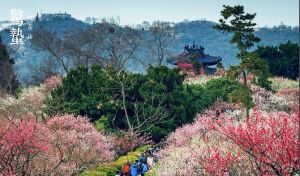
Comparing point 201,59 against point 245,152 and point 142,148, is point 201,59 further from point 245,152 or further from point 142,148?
point 245,152

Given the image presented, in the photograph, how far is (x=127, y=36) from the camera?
90875mm

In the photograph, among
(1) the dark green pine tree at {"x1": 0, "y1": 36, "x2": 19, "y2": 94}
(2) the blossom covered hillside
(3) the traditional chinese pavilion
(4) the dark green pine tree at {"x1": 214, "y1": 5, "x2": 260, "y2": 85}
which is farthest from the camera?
(3) the traditional chinese pavilion

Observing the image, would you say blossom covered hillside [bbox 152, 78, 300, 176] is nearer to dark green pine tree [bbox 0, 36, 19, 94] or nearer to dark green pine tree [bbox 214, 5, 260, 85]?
dark green pine tree [bbox 214, 5, 260, 85]

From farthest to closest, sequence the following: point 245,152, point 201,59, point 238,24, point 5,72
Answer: point 201,59
point 5,72
point 238,24
point 245,152

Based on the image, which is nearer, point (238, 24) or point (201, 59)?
point (238, 24)

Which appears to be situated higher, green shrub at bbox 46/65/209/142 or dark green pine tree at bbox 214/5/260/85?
dark green pine tree at bbox 214/5/260/85

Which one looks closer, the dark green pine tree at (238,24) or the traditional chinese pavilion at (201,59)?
the dark green pine tree at (238,24)

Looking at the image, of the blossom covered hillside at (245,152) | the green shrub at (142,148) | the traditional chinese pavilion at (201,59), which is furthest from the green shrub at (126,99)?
the traditional chinese pavilion at (201,59)

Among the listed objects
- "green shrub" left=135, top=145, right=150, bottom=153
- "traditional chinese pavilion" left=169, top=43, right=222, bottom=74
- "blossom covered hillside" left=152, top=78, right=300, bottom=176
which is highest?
"traditional chinese pavilion" left=169, top=43, right=222, bottom=74

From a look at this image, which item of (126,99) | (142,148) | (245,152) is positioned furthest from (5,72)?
(245,152)

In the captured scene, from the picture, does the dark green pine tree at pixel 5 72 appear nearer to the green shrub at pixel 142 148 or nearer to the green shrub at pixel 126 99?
the green shrub at pixel 126 99

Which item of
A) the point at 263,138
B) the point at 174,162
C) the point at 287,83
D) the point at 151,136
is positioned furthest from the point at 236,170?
the point at 287,83

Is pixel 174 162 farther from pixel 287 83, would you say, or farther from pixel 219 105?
pixel 287 83

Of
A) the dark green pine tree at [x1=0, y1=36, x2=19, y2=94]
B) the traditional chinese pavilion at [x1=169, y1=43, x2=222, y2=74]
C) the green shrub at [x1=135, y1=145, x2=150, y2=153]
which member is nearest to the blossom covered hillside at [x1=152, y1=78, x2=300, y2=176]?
the green shrub at [x1=135, y1=145, x2=150, y2=153]
